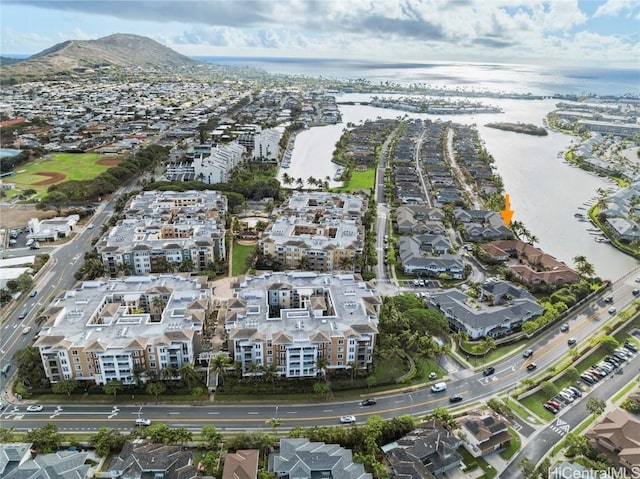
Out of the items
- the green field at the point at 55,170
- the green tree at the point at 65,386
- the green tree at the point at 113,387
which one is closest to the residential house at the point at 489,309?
the green tree at the point at 113,387

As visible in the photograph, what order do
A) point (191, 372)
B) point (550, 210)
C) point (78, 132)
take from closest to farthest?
point (191, 372)
point (550, 210)
point (78, 132)

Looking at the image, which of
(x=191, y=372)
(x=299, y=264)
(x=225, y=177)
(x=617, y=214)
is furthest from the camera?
(x=225, y=177)

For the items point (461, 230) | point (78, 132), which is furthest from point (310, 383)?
point (78, 132)

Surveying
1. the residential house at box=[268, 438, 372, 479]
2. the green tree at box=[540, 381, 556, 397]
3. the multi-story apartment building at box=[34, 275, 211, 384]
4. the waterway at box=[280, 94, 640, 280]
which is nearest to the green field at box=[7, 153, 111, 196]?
the waterway at box=[280, 94, 640, 280]

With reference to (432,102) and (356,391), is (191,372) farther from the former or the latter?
(432,102)

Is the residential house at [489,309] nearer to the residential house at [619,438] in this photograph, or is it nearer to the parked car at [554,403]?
the parked car at [554,403]

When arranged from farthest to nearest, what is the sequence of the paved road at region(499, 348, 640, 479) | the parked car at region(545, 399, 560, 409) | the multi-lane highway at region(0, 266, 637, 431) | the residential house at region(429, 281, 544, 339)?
the residential house at region(429, 281, 544, 339), the parked car at region(545, 399, 560, 409), the multi-lane highway at region(0, 266, 637, 431), the paved road at region(499, 348, 640, 479)

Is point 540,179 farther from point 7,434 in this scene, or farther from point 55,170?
point 55,170

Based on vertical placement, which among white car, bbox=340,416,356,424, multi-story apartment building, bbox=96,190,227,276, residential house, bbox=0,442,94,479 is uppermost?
multi-story apartment building, bbox=96,190,227,276

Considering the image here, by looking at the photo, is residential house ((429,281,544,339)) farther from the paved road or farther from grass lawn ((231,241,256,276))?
grass lawn ((231,241,256,276))
